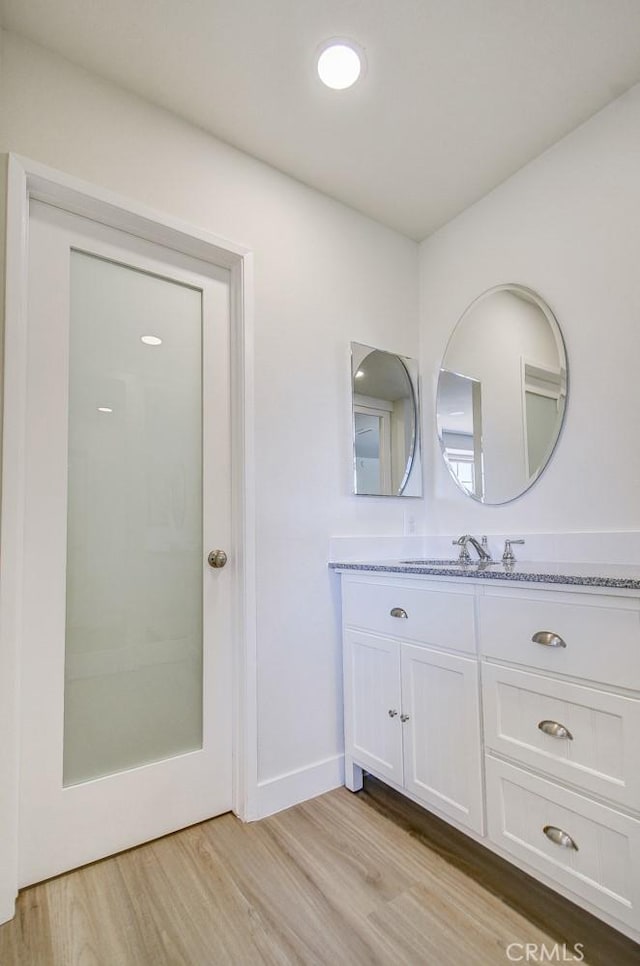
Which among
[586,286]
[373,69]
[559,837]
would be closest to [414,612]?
[559,837]

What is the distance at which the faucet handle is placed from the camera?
1.95 metres

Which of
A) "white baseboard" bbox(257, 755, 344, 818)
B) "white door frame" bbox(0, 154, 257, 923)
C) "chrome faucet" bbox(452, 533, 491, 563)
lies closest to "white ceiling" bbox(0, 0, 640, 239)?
"white door frame" bbox(0, 154, 257, 923)

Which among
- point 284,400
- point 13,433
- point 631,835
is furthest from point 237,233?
point 631,835

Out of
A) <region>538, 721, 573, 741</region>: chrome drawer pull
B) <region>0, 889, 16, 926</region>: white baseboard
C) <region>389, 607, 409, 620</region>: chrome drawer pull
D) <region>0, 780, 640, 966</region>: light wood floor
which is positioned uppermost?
<region>389, 607, 409, 620</region>: chrome drawer pull

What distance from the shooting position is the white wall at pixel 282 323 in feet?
5.18

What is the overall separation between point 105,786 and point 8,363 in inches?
52.5

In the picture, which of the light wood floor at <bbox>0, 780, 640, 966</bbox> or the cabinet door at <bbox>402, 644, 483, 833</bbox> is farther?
the cabinet door at <bbox>402, 644, 483, 833</bbox>

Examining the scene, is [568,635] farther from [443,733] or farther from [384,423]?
[384,423]

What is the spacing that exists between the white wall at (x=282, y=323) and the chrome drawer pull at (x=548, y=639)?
3.01 feet

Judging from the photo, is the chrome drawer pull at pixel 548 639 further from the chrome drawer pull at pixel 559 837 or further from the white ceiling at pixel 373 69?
the white ceiling at pixel 373 69

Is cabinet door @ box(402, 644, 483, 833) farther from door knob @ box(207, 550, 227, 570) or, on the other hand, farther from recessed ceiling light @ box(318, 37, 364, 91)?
recessed ceiling light @ box(318, 37, 364, 91)

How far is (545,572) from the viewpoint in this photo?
4.72 ft

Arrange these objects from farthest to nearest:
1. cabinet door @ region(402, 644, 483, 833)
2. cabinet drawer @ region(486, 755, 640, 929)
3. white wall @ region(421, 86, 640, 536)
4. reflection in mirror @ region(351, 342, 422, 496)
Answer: reflection in mirror @ region(351, 342, 422, 496), white wall @ region(421, 86, 640, 536), cabinet door @ region(402, 644, 483, 833), cabinet drawer @ region(486, 755, 640, 929)

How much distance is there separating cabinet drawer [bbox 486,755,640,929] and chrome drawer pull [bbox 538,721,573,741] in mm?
129
